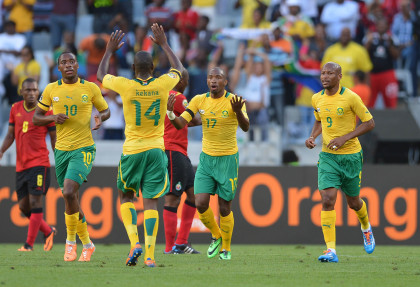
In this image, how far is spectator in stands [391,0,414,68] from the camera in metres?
20.8

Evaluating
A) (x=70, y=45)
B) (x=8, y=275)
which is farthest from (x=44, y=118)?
(x=70, y=45)

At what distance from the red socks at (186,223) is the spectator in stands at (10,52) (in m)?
9.03

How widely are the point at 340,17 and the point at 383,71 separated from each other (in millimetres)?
2258

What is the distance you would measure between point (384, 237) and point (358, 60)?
17.7ft

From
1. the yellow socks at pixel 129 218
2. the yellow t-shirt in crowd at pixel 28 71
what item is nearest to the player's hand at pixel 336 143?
the yellow socks at pixel 129 218

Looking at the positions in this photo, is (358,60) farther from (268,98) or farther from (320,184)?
(320,184)

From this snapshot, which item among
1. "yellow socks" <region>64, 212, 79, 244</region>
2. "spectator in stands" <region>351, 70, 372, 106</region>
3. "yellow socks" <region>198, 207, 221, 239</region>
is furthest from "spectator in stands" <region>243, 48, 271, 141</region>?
"yellow socks" <region>64, 212, 79, 244</region>

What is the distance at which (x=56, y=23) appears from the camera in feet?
70.0

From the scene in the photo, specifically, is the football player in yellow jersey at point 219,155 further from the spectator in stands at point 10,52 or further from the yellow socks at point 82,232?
the spectator in stands at point 10,52

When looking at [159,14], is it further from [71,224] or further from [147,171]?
[147,171]

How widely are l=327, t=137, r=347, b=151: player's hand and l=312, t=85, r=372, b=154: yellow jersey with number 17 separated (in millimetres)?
246

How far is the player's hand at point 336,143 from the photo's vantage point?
10.8m

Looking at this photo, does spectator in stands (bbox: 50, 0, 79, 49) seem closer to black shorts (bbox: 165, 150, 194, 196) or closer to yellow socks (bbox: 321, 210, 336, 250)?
black shorts (bbox: 165, 150, 194, 196)

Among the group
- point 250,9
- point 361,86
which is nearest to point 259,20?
point 250,9
